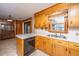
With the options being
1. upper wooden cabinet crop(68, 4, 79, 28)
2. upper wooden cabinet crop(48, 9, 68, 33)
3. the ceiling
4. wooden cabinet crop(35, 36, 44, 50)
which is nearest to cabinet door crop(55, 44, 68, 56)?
upper wooden cabinet crop(48, 9, 68, 33)

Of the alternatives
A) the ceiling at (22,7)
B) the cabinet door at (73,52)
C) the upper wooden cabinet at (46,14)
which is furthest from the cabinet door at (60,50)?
the ceiling at (22,7)

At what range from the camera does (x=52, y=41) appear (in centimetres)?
247

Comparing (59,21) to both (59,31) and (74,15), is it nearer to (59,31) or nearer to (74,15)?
(59,31)

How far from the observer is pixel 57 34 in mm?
2697

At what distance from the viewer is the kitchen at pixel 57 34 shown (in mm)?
1915

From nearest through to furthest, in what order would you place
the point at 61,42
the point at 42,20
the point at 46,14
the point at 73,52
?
the point at 73,52 → the point at 61,42 → the point at 46,14 → the point at 42,20

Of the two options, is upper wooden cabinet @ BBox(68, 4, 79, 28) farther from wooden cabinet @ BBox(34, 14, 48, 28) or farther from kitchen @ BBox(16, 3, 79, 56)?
wooden cabinet @ BBox(34, 14, 48, 28)

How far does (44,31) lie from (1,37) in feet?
12.3

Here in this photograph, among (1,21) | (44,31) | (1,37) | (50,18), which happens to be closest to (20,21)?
(1,21)

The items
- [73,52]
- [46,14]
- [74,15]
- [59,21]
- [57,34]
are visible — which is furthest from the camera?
[46,14]

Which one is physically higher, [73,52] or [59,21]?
[59,21]

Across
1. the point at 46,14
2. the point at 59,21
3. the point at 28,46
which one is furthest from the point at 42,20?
the point at 28,46

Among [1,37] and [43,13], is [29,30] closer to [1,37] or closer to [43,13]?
[43,13]

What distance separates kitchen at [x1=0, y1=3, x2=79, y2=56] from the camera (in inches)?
75.4
